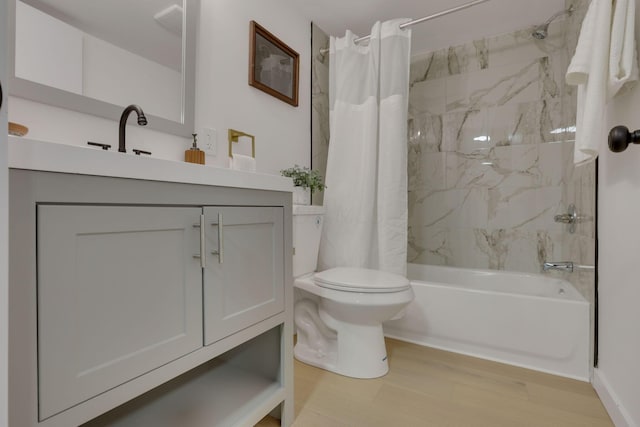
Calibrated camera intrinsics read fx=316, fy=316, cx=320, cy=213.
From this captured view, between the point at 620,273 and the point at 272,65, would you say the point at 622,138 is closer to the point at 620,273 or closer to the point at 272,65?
the point at 620,273

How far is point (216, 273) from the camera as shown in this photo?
0.90 meters

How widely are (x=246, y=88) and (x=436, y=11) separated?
1410 millimetres

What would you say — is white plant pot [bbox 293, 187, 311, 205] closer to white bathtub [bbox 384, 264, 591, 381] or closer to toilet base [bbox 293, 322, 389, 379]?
toilet base [bbox 293, 322, 389, 379]

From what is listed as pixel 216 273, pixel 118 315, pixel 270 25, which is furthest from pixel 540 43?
pixel 118 315

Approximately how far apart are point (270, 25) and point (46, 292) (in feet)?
5.97

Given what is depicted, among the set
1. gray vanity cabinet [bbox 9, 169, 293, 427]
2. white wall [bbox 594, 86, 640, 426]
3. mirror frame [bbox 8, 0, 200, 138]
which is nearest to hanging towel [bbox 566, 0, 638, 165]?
white wall [bbox 594, 86, 640, 426]

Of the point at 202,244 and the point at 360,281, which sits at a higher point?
the point at 202,244

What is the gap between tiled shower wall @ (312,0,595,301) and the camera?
7.25 feet

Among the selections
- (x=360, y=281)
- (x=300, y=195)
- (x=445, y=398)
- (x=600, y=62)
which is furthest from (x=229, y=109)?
(x=445, y=398)

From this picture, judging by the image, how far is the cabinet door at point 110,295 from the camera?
0.58 metres

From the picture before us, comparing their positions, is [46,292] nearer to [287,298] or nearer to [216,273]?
[216,273]

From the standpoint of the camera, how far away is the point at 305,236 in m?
1.71

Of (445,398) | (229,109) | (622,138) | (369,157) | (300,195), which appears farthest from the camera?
(369,157)

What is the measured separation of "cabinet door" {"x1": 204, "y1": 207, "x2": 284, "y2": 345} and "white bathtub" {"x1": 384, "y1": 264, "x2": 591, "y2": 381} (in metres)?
1.09
